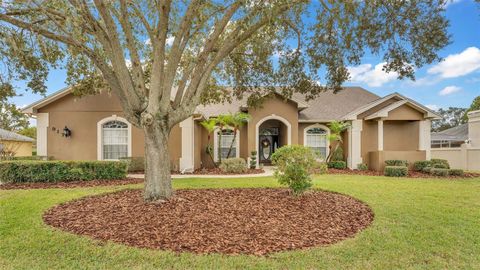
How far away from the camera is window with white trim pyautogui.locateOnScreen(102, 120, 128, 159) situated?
1608 cm

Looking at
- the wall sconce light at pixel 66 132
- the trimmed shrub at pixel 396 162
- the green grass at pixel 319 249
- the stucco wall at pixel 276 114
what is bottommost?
the green grass at pixel 319 249

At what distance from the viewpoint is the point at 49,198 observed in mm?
8273

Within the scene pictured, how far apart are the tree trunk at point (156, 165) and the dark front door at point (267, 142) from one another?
13377 mm

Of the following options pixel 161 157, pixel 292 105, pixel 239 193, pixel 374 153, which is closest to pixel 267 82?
pixel 239 193

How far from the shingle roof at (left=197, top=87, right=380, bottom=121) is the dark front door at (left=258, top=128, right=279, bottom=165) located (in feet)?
7.77

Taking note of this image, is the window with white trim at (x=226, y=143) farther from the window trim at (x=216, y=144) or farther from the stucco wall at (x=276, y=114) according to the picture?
the stucco wall at (x=276, y=114)

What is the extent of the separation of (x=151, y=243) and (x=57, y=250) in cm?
148

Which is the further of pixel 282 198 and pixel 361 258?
pixel 282 198

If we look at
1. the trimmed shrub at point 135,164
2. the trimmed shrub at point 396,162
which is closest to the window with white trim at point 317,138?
the trimmed shrub at point 396,162

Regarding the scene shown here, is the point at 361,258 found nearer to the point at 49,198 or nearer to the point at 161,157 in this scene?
the point at 161,157

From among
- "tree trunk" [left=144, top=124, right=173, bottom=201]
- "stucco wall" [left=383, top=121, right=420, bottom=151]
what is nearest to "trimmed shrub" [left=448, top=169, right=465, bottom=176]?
"stucco wall" [left=383, top=121, right=420, bottom=151]

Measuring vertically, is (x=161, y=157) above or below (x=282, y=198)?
above

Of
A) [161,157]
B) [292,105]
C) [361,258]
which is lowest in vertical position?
[361,258]

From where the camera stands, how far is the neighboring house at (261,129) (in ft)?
51.4
